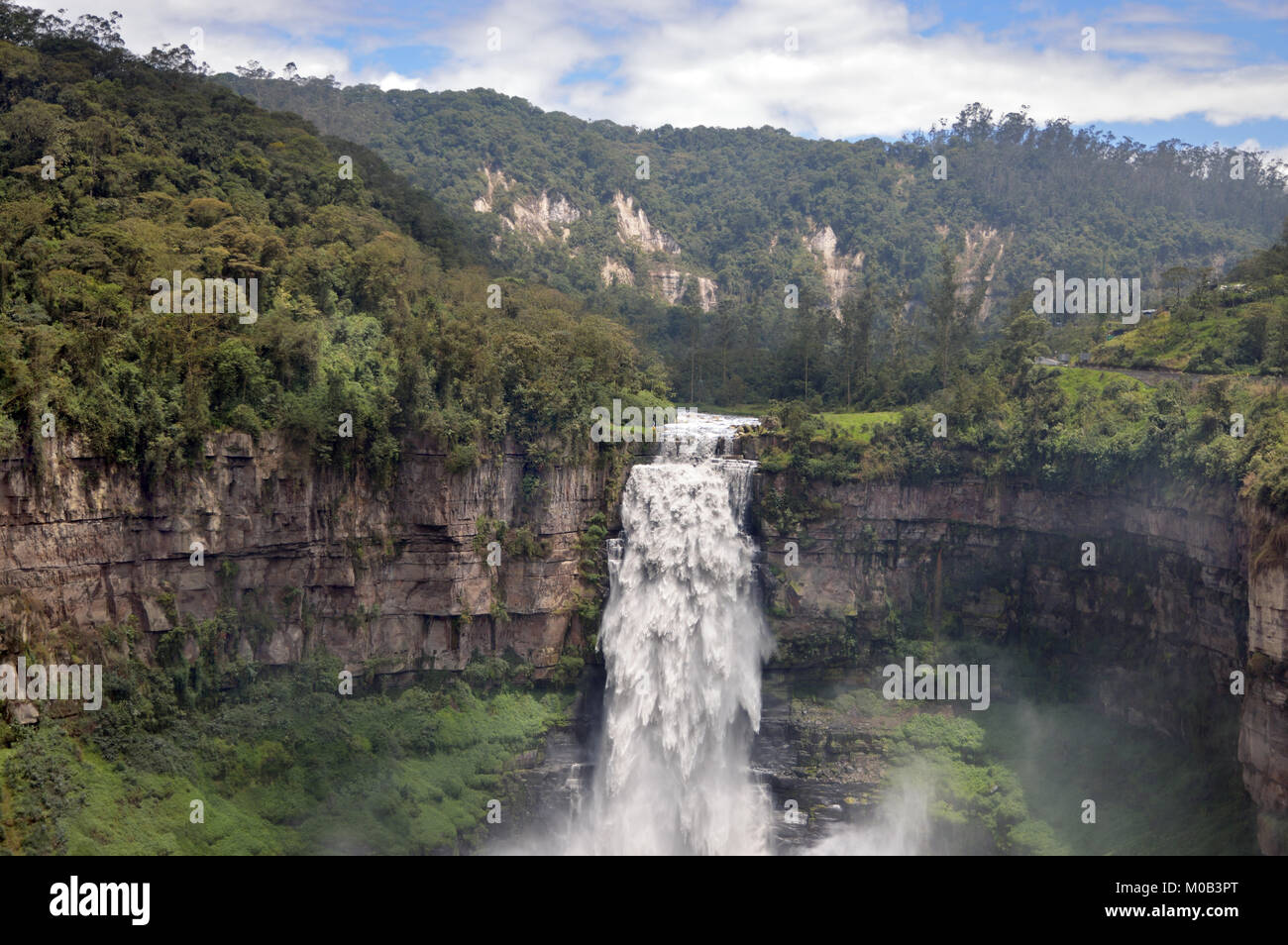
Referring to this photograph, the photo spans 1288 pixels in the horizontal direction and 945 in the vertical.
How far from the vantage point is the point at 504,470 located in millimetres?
37344

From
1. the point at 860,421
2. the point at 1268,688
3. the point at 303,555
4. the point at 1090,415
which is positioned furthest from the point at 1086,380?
the point at 303,555

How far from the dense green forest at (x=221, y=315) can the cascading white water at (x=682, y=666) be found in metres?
4.11

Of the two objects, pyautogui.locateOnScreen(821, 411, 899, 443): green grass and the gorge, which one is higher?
pyautogui.locateOnScreen(821, 411, 899, 443): green grass

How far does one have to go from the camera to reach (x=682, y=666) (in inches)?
1487

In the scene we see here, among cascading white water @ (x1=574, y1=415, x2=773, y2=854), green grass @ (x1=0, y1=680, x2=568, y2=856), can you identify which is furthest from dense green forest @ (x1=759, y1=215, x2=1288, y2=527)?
green grass @ (x1=0, y1=680, x2=568, y2=856)

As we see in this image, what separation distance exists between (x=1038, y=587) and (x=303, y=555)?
80.4 ft

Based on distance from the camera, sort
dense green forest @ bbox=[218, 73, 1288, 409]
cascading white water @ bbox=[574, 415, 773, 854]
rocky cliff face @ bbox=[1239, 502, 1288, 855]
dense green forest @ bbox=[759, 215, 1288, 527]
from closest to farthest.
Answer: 1. rocky cliff face @ bbox=[1239, 502, 1288, 855]
2. dense green forest @ bbox=[759, 215, 1288, 527]
3. cascading white water @ bbox=[574, 415, 773, 854]
4. dense green forest @ bbox=[218, 73, 1288, 409]

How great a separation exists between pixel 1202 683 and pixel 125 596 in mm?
30299

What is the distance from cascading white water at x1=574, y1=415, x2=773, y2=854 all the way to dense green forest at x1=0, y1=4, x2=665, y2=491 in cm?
411

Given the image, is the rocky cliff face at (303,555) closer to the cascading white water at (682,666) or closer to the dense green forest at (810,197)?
the cascading white water at (682,666)

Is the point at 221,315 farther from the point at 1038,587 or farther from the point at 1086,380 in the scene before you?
the point at 1086,380

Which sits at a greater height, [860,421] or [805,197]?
[805,197]

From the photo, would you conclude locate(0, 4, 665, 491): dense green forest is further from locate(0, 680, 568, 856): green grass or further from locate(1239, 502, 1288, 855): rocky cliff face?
locate(1239, 502, 1288, 855): rocky cliff face

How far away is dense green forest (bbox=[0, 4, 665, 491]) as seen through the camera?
29906 mm
